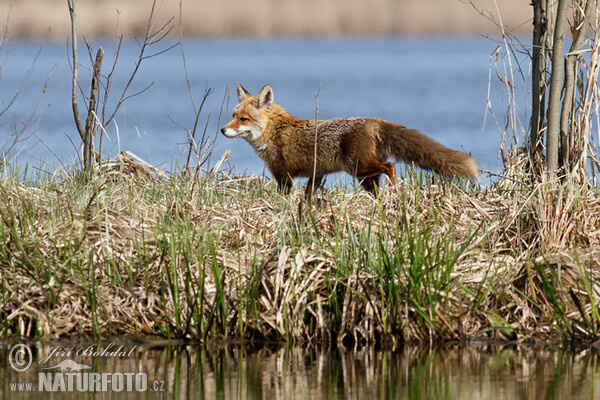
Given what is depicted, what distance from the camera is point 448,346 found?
4.93 metres

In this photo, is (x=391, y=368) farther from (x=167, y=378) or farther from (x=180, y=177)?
(x=180, y=177)

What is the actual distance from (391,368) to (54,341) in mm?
1928

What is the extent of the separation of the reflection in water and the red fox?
2.51 m

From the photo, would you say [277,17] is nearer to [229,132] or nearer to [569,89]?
[229,132]

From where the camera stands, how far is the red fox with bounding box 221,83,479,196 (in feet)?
23.6

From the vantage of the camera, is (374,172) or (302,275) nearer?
(302,275)

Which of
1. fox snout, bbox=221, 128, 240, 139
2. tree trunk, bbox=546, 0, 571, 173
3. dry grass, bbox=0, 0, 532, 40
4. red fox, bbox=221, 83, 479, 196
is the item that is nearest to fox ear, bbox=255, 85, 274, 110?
red fox, bbox=221, 83, 479, 196

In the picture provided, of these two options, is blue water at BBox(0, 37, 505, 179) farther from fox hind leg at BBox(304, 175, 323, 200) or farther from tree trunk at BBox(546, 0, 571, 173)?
tree trunk at BBox(546, 0, 571, 173)

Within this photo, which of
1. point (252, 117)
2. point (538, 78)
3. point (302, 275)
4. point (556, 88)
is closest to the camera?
point (302, 275)

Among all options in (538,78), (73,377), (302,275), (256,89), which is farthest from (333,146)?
(256,89)

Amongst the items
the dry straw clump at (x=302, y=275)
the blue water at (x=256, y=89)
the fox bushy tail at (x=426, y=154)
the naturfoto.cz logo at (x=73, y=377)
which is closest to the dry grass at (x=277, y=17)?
the blue water at (x=256, y=89)

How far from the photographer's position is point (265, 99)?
8344 mm

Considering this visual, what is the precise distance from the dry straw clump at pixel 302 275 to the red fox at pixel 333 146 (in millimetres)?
1215

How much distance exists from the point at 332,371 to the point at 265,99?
4300 millimetres
